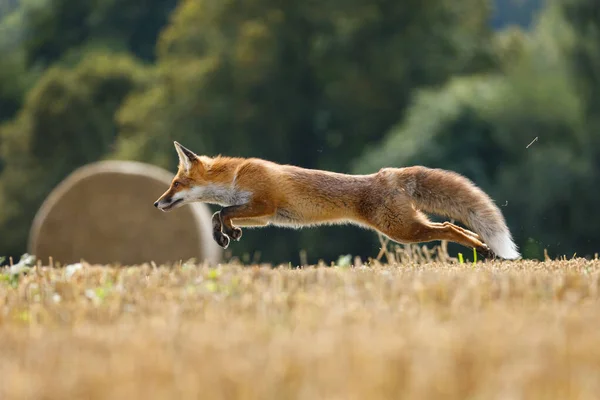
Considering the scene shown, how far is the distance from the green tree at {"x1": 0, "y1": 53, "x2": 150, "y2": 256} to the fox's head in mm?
36378

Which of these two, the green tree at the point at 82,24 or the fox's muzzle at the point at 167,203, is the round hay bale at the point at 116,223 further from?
the green tree at the point at 82,24

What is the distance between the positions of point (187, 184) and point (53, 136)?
38898 mm

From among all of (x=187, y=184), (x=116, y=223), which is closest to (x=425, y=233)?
(x=187, y=184)

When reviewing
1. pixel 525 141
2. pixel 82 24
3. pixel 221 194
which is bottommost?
pixel 221 194

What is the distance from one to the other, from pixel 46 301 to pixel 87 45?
54.3 meters

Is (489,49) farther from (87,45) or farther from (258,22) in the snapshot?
(87,45)

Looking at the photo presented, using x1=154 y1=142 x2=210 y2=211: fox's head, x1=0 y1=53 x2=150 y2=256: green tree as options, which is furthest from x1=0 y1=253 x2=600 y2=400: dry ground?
x1=0 y1=53 x2=150 y2=256: green tree

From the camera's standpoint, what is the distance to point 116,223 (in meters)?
26.8

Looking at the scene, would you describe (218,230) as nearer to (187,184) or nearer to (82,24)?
(187,184)

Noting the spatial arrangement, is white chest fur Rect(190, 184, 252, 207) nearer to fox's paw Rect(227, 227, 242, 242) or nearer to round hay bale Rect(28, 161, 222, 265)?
fox's paw Rect(227, 227, 242, 242)

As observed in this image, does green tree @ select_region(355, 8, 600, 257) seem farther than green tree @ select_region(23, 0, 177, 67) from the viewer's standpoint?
No

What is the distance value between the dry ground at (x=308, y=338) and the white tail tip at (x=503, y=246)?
207 cm

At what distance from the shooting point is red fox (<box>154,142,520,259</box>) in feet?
30.9

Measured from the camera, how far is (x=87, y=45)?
194 feet
